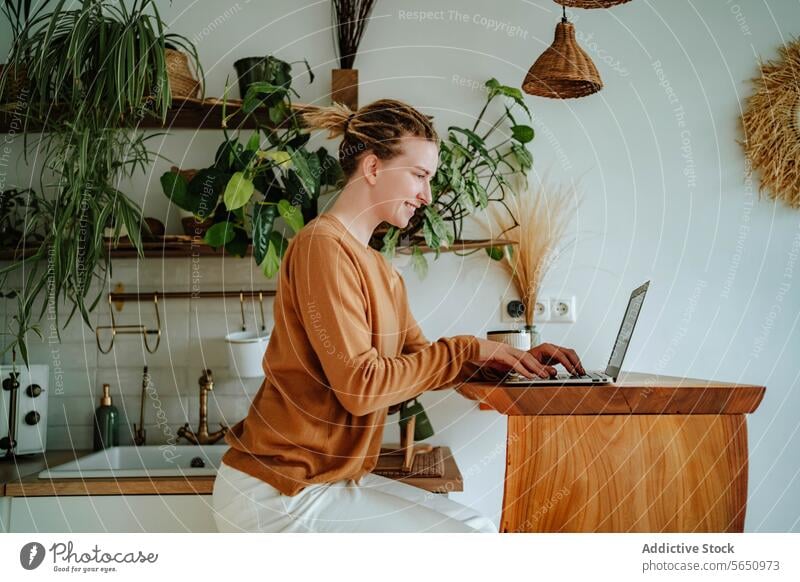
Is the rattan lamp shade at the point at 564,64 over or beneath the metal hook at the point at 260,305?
over

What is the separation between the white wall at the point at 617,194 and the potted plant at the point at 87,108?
0.91 feet

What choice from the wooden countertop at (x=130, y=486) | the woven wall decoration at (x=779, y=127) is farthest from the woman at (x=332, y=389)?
the woven wall decoration at (x=779, y=127)

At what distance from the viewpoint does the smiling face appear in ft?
4.32

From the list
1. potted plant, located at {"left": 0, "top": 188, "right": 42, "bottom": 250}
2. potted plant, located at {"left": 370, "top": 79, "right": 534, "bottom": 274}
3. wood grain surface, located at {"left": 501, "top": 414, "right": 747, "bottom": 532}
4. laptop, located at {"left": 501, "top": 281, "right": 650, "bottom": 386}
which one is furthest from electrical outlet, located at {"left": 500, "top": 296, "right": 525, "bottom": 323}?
potted plant, located at {"left": 0, "top": 188, "right": 42, "bottom": 250}

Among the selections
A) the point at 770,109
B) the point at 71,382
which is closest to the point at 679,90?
the point at 770,109

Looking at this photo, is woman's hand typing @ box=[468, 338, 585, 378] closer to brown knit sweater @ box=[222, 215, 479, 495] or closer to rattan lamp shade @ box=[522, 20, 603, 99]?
brown knit sweater @ box=[222, 215, 479, 495]

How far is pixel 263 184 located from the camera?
1818 millimetres

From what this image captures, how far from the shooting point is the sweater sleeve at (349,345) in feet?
3.72

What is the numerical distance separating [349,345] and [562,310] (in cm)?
102

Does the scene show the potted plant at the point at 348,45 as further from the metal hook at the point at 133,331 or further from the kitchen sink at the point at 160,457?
the kitchen sink at the point at 160,457

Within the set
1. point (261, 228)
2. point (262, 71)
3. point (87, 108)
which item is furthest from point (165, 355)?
point (262, 71)

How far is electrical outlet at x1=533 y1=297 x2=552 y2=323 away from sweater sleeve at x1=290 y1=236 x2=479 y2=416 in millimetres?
837

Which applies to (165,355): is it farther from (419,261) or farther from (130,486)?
(419,261)

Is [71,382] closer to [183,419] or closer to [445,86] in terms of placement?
[183,419]
